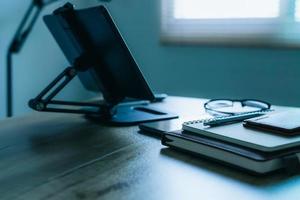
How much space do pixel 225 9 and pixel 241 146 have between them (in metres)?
1.54

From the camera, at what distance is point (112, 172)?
0.74 m

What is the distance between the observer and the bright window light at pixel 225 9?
2010 millimetres

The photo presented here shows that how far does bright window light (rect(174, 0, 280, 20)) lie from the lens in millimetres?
2010

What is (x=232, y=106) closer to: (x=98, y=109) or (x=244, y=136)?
(x=98, y=109)

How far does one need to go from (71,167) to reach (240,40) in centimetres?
150

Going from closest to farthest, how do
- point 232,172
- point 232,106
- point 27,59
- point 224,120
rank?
point 232,172
point 224,120
point 232,106
point 27,59

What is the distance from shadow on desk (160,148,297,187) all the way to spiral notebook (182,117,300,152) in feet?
0.15

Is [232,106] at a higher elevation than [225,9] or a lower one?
lower

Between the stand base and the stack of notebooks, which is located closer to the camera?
the stack of notebooks

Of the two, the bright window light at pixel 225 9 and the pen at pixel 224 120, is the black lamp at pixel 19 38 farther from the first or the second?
the pen at pixel 224 120

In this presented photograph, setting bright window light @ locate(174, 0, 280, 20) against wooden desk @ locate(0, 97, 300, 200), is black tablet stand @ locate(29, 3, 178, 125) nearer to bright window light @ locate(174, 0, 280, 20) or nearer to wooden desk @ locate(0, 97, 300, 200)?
wooden desk @ locate(0, 97, 300, 200)

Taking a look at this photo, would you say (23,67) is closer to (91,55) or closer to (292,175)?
(91,55)

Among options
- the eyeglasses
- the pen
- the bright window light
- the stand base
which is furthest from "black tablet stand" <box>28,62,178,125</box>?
the bright window light

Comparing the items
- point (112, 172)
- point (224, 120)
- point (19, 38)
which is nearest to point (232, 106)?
point (224, 120)
